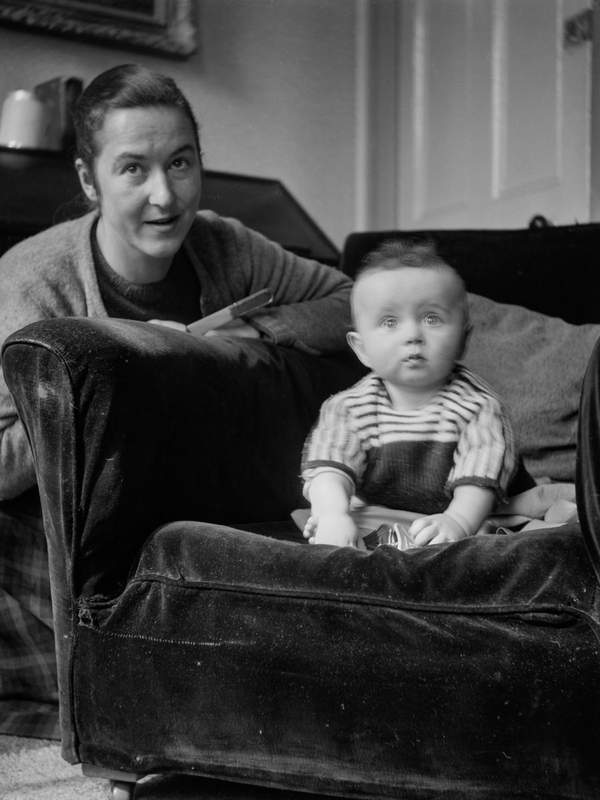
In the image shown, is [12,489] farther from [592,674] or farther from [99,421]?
[592,674]

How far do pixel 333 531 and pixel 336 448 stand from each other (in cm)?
16

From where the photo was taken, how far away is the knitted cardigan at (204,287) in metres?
1.39

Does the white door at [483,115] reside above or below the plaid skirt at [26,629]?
above

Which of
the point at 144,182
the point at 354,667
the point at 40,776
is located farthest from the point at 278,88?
the point at 354,667

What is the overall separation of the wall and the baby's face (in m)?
1.76

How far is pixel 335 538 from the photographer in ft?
3.80

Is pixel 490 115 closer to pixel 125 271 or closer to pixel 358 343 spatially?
pixel 125 271

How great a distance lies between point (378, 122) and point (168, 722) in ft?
8.63

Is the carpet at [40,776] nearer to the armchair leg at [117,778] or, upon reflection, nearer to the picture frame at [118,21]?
the armchair leg at [117,778]

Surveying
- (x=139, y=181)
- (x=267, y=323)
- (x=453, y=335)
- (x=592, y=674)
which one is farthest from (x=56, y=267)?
(x=592, y=674)

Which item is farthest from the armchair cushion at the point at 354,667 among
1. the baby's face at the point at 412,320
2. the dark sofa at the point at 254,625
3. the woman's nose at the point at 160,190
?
the woman's nose at the point at 160,190

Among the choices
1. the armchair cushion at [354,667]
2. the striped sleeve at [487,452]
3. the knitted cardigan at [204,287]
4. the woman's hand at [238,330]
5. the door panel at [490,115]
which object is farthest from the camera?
the door panel at [490,115]

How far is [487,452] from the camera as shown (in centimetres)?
125

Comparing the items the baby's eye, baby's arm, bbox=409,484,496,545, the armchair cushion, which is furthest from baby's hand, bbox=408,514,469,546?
the baby's eye
